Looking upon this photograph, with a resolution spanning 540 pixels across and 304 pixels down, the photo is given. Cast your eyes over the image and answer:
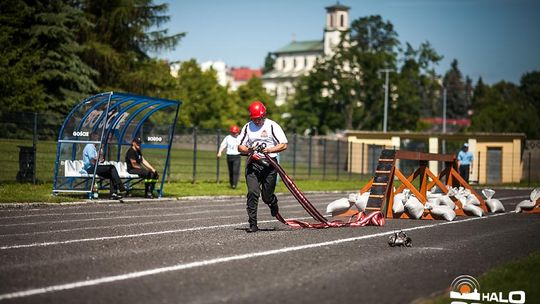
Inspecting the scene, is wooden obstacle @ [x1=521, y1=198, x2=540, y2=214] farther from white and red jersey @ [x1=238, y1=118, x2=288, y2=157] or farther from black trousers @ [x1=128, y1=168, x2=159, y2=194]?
black trousers @ [x1=128, y1=168, x2=159, y2=194]

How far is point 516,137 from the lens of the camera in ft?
181

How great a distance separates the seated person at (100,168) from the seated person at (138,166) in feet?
3.39

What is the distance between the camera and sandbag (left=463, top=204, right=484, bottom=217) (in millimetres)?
19641

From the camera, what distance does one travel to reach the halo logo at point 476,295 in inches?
315

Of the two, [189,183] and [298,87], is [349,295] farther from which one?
[298,87]

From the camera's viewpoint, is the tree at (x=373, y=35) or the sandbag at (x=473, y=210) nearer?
the sandbag at (x=473, y=210)

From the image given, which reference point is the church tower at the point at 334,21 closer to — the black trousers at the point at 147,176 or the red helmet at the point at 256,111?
the black trousers at the point at 147,176

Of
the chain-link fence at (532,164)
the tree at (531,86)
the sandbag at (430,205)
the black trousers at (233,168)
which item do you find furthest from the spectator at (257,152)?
the tree at (531,86)

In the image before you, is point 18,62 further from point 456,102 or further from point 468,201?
point 456,102

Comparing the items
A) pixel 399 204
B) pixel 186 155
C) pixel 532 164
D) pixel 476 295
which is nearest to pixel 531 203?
pixel 399 204

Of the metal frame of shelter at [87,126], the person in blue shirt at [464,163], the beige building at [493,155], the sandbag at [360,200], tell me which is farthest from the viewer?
the beige building at [493,155]

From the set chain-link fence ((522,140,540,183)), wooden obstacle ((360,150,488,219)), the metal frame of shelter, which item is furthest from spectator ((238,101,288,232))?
chain-link fence ((522,140,540,183))

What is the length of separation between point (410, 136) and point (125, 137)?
121 feet

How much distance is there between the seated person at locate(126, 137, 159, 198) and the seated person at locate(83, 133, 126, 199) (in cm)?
103
